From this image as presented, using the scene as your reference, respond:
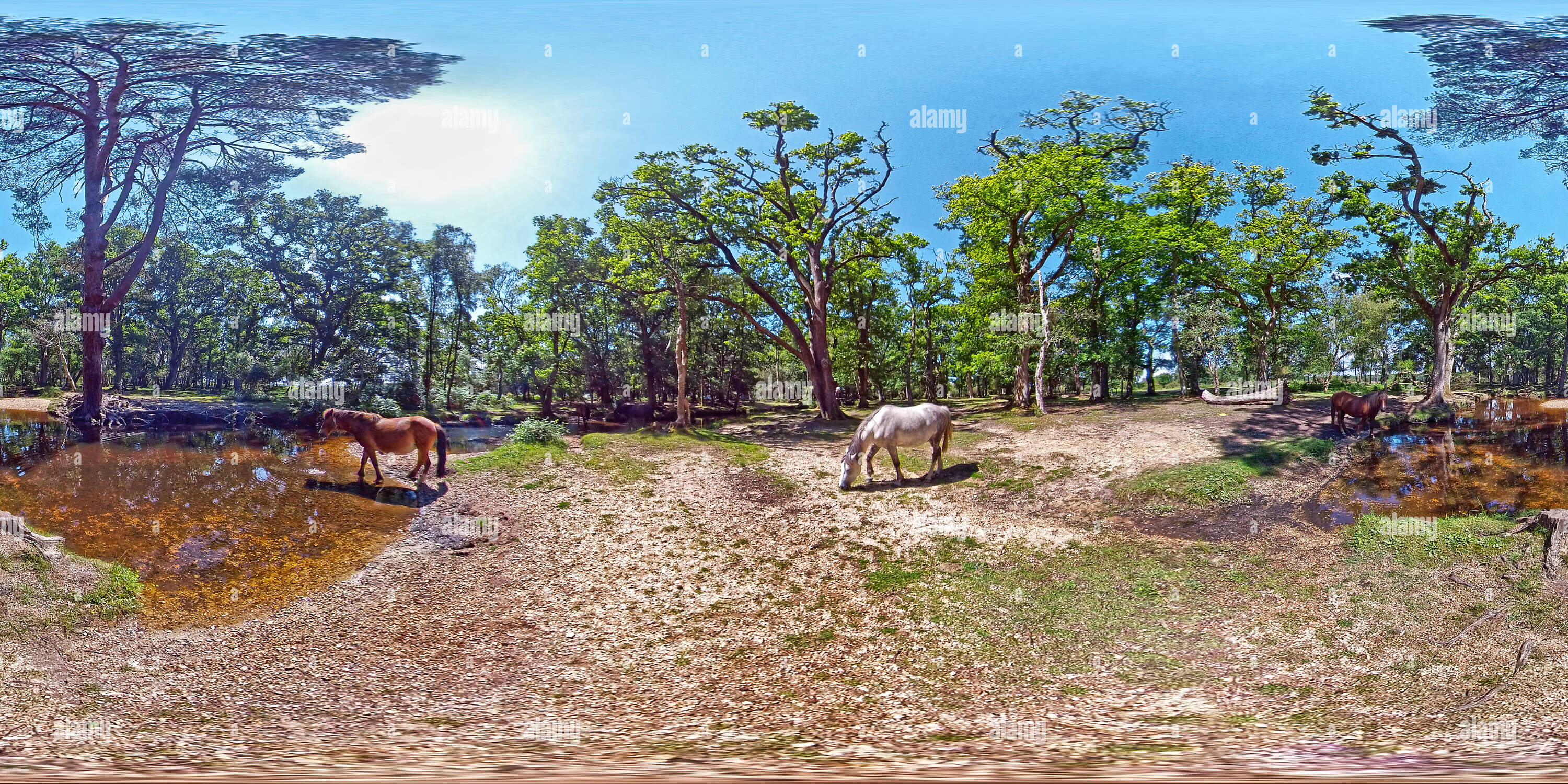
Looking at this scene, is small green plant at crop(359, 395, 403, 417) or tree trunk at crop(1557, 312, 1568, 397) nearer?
tree trunk at crop(1557, 312, 1568, 397)

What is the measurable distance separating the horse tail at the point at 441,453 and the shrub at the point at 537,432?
2.76 feet

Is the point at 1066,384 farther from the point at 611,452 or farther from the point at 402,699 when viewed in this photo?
the point at 402,699

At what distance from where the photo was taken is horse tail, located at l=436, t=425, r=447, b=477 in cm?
545

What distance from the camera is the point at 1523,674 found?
2406mm

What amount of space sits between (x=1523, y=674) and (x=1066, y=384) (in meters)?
12.8

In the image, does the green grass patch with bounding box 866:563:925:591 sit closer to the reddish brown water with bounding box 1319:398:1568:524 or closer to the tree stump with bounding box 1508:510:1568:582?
the reddish brown water with bounding box 1319:398:1568:524

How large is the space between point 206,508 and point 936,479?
21.3 feet

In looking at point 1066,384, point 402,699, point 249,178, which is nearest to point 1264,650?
point 402,699

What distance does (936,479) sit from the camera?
6.23m

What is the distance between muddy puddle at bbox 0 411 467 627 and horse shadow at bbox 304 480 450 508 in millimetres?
14

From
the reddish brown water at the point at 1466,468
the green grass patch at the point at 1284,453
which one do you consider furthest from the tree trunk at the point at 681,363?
the reddish brown water at the point at 1466,468

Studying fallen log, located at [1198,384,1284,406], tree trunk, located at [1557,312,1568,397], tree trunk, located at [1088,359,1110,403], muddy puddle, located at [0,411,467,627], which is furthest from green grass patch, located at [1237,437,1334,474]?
muddy puddle, located at [0,411,467,627]

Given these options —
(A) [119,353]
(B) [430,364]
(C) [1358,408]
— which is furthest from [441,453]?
(C) [1358,408]

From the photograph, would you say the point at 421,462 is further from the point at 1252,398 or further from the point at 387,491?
the point at 1252,398
